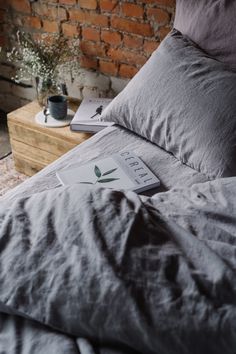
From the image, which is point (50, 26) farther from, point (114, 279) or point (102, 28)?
point (114, 279)

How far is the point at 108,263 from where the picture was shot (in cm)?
68

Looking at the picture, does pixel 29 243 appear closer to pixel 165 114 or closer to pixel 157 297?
pixel 157 297

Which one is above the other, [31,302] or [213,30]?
[213,30]

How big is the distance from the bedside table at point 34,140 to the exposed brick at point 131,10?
1.59 feet

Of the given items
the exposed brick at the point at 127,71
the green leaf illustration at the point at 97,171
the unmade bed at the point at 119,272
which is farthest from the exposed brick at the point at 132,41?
the unmade bed at the point at 119,272

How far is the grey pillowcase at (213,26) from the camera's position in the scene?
1.42 meters

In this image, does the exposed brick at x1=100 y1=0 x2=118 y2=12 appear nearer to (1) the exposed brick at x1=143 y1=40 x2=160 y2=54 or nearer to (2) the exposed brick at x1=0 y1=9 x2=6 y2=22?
(1) the exposed brick at x1=143 y1=40 x2=160 y2=54

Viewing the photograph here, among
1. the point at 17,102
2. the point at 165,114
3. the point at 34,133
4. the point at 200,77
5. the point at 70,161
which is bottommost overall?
the point at 17,102

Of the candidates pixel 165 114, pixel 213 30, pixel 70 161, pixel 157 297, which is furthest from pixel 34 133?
pixel 157 297

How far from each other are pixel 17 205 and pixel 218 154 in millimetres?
629

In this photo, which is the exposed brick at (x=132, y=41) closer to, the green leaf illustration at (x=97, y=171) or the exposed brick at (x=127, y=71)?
the exposed brick at (x=127, y=71)

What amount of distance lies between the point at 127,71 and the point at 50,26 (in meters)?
0.50

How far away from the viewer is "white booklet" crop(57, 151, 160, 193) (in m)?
1.21

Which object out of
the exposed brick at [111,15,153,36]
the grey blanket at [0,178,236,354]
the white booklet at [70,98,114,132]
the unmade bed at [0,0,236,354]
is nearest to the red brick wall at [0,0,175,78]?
the exposed brick at [111,15,153,36]
